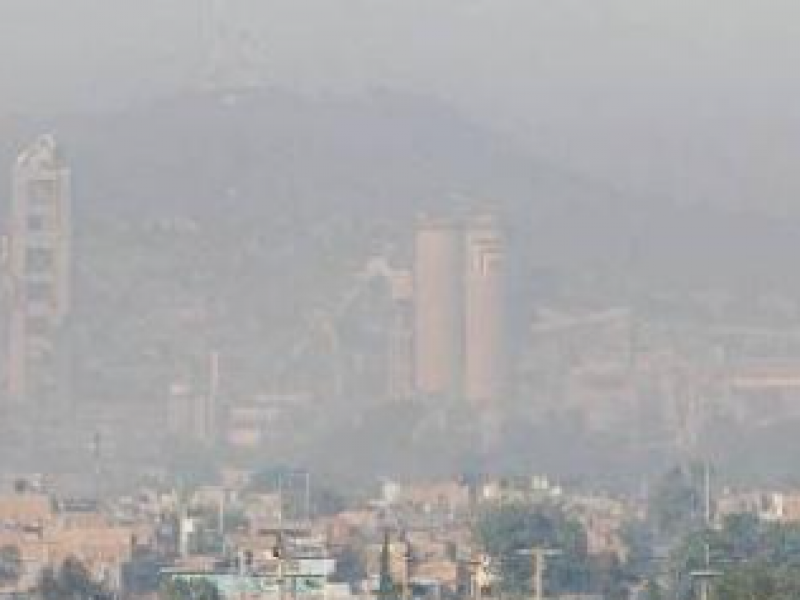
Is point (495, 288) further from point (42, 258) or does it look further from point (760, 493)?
point (760, 493)

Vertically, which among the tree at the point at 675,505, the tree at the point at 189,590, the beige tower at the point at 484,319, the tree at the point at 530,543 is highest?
the beige tower at the point at 484,319

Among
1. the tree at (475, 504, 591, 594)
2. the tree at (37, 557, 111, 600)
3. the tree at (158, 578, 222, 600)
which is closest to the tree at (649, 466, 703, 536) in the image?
the tree at (475, 504, 591, 594)

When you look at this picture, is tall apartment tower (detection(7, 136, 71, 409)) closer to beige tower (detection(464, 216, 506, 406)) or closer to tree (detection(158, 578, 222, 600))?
beige tower (detection(464, 216, 506, 406))

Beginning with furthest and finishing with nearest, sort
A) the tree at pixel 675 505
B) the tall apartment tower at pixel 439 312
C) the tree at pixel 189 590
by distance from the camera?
1. the tall apartment tower at pixel 439 312
2. the tree at pixel 675 505
3. the tree at pixel 189 590

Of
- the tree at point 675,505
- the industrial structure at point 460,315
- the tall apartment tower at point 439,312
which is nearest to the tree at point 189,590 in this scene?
the tree at point 675,505

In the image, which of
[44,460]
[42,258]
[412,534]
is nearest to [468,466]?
[44,460]

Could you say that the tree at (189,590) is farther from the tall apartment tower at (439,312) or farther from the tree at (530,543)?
the tall apartment tower at (439,312)

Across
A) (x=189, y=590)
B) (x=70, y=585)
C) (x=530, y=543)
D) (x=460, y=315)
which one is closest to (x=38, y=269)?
(x=460, y=315)
